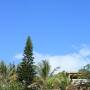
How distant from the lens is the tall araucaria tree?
223ft

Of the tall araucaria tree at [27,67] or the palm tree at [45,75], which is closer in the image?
the palm tree at [45,75]

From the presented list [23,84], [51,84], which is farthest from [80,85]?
[23,84]

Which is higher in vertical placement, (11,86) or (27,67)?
(27,67)

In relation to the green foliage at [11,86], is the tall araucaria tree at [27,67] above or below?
above

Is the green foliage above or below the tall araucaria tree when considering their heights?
below

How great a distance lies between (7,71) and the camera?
219 feet

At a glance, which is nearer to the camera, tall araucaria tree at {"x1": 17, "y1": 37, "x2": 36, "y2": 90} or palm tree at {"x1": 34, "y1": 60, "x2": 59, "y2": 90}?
palm tree at {"x1": 34, "y1": 60, "x2": 59, "y2": 90}

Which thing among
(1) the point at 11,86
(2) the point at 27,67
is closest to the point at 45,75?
(1) the point at 11,86

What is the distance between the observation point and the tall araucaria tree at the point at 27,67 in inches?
2672

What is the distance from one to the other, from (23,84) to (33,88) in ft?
14.1

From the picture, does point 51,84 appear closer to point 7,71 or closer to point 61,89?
point 61,89

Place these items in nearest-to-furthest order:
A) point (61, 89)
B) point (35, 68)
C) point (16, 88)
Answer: point (61, 89)
point (16, 88)
point (35, 68)

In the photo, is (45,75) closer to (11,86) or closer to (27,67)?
(11,86)

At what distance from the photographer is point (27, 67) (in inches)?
2736
